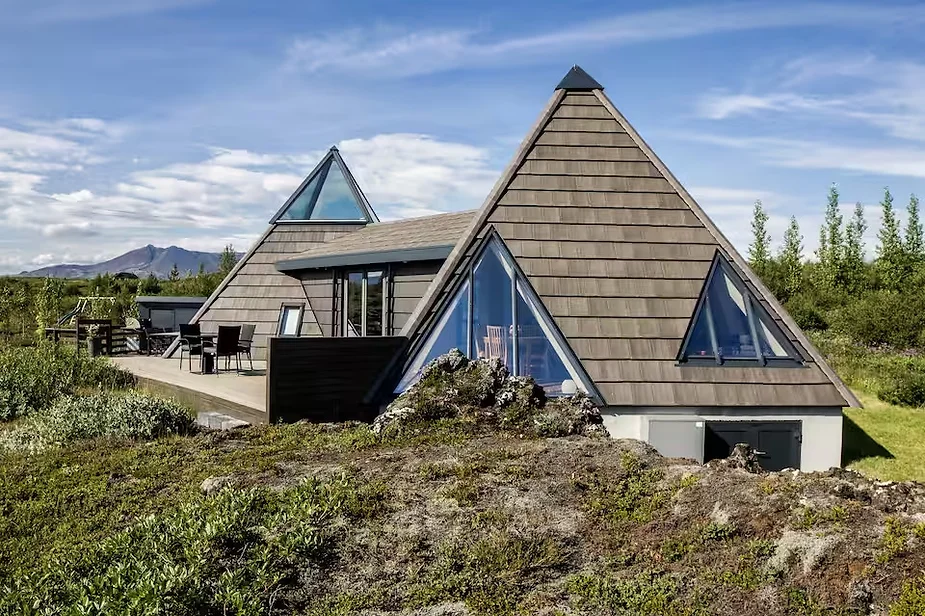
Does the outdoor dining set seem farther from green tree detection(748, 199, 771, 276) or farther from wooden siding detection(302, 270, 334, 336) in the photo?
green tree detection(748, 199, 771, 276)

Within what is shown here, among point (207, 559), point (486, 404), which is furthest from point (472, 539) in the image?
point (486, 404)

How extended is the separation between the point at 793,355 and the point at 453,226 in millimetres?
6285

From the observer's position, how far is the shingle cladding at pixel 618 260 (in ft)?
32.2

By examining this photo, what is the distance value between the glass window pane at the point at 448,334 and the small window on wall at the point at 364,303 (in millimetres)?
4487

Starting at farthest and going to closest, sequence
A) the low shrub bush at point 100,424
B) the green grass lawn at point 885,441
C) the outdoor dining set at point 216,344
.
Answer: the outdoor dining set at point 216,344, the green grass lawn at point 885,441, the low shrub bush at point 100,424

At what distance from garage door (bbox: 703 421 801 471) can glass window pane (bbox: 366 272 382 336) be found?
691 centimetres

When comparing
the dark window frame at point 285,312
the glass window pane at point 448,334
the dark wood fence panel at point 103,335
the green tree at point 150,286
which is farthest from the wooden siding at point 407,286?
the green tree at point 150,286

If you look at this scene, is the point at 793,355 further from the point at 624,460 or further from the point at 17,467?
the point at 17,467

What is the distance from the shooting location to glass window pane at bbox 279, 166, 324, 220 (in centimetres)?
1855


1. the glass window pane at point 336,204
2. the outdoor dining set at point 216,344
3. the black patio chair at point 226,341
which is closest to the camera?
the black patio chair at point 226,341

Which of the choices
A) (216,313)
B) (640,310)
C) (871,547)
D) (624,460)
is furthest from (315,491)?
(216,313)

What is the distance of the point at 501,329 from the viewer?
1002cm

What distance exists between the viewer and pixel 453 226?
13.9 metres

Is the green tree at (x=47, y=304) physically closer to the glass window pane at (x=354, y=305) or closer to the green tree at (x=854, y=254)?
the glass window pane at (x=354, y=305)
